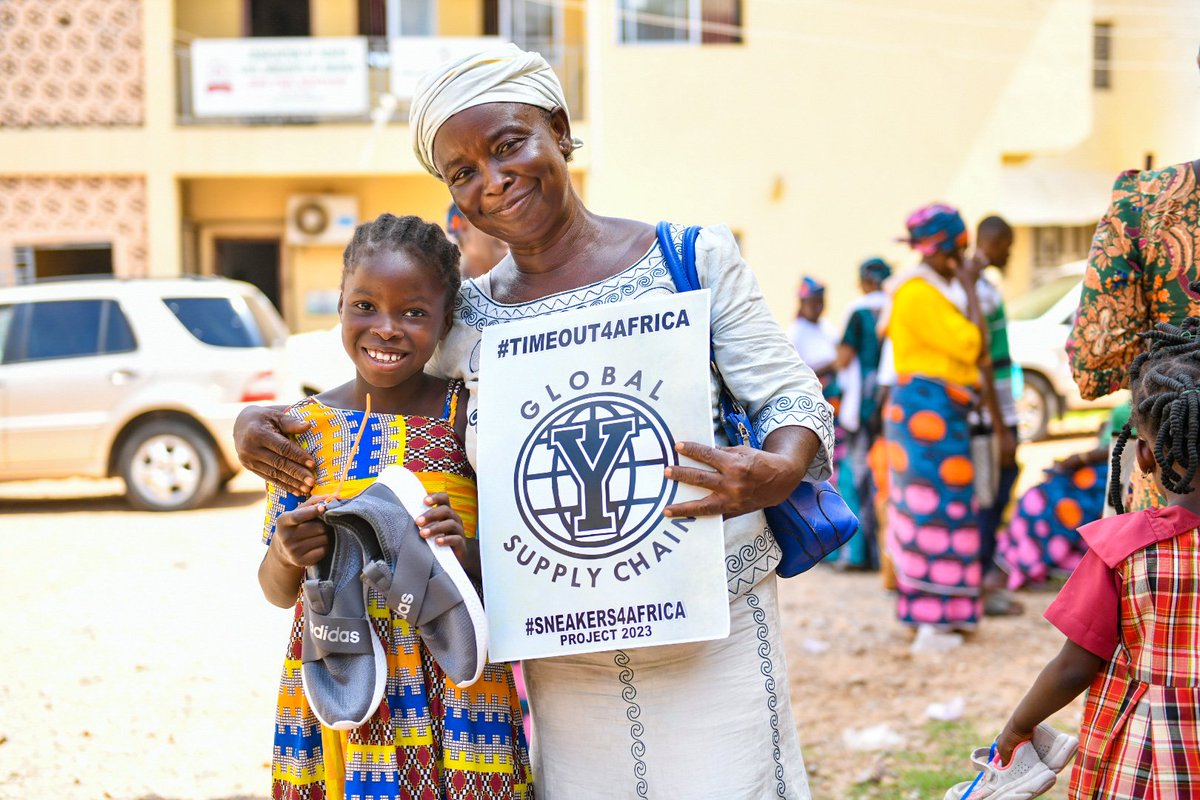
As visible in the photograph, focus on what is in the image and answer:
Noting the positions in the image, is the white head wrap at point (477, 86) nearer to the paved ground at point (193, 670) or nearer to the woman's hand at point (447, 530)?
the woman's hand at point (447, 530)

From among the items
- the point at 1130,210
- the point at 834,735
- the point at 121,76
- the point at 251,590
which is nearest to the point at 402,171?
the point at 121,76

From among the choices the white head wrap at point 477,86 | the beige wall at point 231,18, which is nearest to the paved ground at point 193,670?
the white head wrap at point 477,86

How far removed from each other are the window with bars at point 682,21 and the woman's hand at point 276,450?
1406 cm

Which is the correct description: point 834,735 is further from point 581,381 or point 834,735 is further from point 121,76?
point 121,76

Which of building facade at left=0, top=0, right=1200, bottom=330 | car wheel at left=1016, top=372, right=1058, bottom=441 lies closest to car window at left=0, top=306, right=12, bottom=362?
building facade at left=0, top=0, right=1200, bottom=330

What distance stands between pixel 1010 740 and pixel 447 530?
42.9 inches

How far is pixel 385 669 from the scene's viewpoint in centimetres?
197

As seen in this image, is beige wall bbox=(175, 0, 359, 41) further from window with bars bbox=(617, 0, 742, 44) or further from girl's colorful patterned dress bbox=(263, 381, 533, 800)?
girl's colorful patterned dress bbox=(263, 381, 533, 800)

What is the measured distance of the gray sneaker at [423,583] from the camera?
189cm

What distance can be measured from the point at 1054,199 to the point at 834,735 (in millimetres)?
15139

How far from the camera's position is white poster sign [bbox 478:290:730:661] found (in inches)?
72.7

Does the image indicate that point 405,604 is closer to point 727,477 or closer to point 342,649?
point 342,649

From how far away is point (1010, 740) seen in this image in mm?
2133

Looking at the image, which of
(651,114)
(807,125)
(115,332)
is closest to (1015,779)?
(115,332)
